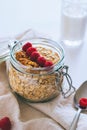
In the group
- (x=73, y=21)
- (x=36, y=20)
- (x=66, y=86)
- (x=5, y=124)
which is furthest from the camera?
(x=36, y=20)

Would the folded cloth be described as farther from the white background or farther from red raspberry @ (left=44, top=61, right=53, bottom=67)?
the white background

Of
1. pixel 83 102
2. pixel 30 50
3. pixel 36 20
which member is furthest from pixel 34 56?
pixel 36 20

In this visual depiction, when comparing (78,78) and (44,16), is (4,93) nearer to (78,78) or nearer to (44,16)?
(78,78)

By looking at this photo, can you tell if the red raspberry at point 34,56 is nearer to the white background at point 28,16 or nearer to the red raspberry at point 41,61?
the red raspberry at point 41,61

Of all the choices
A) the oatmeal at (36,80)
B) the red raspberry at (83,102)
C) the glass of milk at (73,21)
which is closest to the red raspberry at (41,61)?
the oatmeal at (36,80)

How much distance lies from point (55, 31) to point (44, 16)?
0.27ft

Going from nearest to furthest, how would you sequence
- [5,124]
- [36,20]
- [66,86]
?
[5,124]
[66,86]
[36,20]

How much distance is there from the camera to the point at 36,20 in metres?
0.91

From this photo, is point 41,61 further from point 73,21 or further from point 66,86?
point 73,21

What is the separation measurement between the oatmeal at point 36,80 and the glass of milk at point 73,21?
17cm

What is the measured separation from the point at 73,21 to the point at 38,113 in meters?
0.27

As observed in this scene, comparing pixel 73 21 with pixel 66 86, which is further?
pixel 73 21

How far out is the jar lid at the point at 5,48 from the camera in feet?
2.25

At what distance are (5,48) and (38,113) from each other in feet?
0.61
